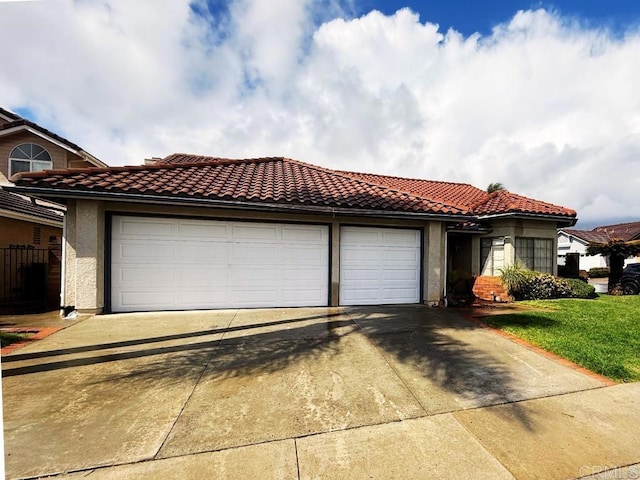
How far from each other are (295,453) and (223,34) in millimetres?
11550

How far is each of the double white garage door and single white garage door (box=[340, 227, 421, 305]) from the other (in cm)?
3

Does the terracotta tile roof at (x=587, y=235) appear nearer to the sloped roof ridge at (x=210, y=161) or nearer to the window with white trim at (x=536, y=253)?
the window with white trim at (x=536, y=253)

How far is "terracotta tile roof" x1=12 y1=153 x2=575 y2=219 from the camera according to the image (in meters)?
7.21

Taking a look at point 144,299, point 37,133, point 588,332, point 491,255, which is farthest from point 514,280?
point 37,133

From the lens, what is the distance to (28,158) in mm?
14023

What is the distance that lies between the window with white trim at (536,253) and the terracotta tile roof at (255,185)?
4.38ft

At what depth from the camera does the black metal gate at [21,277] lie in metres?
10.7

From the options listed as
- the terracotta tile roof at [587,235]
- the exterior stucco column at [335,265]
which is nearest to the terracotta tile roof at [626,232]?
the terracotta tile roof at [587,235]

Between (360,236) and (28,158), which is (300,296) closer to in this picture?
(360,236)

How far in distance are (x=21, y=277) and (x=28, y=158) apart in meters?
6.55

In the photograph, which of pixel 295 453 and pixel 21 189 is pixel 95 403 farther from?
pixel 21 189

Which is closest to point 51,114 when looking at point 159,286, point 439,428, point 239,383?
point 159,286

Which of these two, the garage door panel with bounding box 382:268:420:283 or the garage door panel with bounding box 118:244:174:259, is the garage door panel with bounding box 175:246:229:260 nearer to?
the garage door panel with bounding box 118:244:174:259

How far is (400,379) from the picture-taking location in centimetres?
427
